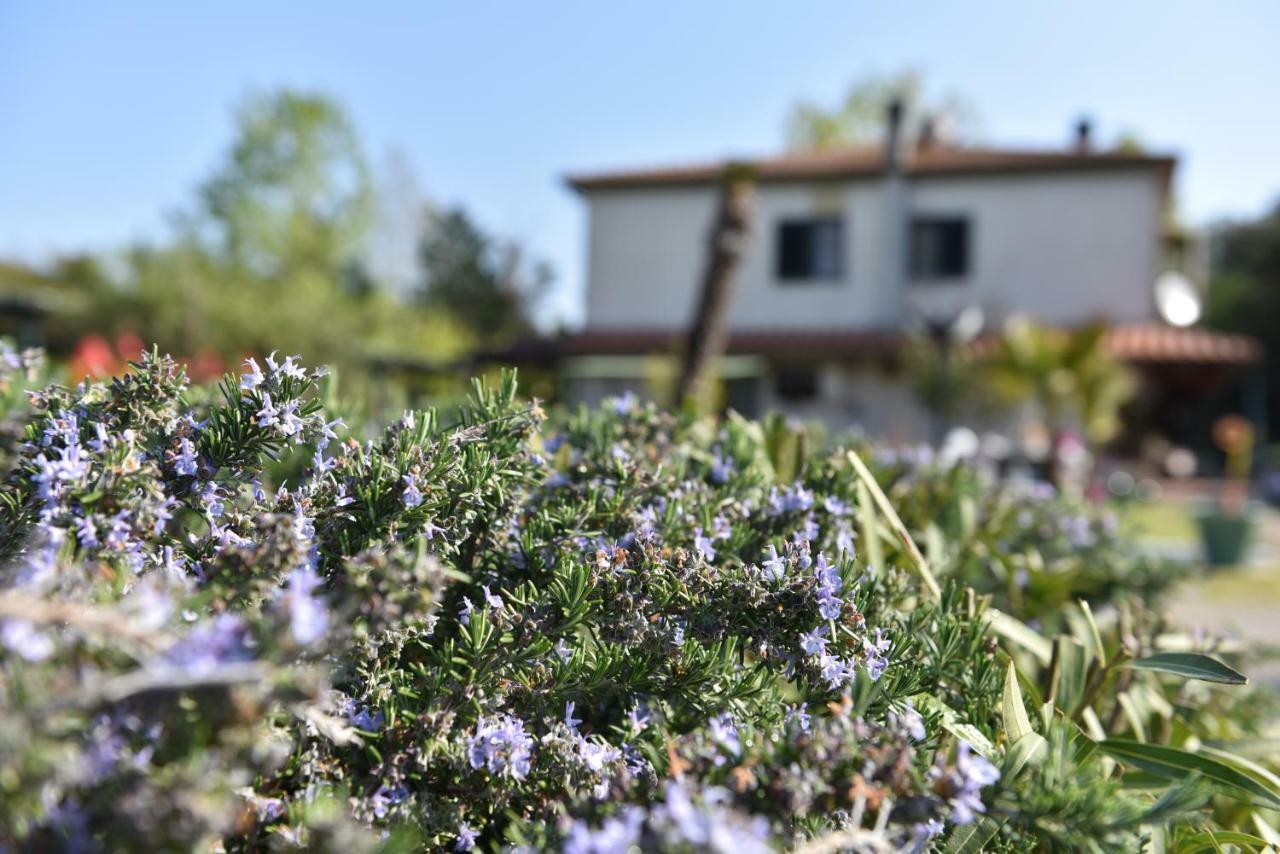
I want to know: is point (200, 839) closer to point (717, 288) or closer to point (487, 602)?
point (487, 602)

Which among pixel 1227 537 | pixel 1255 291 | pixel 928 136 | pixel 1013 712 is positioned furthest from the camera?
pixel 1255 291

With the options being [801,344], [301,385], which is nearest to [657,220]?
[801,344]

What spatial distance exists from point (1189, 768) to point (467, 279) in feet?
125

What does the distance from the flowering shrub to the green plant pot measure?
1029 cm

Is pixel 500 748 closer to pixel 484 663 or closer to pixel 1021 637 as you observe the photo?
pixel 484 663

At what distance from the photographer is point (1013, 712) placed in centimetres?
124

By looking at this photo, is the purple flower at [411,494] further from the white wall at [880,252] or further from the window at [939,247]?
the window at [939,247]

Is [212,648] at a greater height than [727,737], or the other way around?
[212,648]

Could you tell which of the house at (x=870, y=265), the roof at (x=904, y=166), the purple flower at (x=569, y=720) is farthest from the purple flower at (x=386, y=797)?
the roof at (x=904, y=166)

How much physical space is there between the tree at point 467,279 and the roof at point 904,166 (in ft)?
63.9

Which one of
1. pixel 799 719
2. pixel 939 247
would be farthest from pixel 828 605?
pixel 939 247

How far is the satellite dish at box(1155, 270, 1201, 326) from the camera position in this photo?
56.5ft

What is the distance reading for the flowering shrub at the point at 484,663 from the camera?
75 cm

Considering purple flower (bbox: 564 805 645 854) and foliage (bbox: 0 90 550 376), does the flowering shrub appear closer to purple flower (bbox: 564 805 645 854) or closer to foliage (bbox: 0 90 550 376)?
purple flower (bbox: 564 805 645 854)
